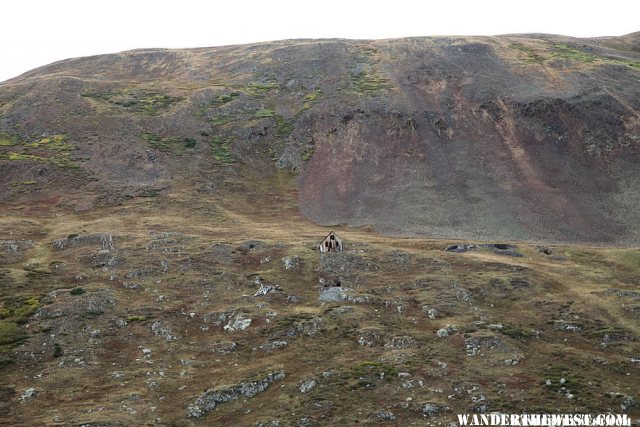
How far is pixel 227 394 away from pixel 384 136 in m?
82.1

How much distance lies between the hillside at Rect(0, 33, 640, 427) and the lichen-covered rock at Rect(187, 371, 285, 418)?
0.19 metres

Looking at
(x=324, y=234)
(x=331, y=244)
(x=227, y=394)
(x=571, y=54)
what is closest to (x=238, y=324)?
(x=227, y=394)

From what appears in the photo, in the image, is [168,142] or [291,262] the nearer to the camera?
[291,262]

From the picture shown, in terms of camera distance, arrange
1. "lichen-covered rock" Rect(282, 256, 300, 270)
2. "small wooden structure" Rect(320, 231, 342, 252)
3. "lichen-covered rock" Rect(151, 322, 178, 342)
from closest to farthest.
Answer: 1. "lichen-covered rock" Rect(151, 322, 178, 342)
2. "lichen-covered rock" Rect(282, 256, 300, 270)
3. "small wooden structure" Rect(320, 231, 342, 252)

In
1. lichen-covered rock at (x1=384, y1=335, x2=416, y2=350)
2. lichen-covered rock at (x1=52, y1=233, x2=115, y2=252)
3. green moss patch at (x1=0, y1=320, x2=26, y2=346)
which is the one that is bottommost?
lichen-covered rock at (x1=384, y1=335, x2=416, y2=350)

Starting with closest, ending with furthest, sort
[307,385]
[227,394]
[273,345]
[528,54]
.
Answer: [227,394]
[307,385]
[273,345]
[528,54]

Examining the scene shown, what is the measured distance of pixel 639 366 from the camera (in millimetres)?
46188

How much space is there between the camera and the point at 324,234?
3391 inches

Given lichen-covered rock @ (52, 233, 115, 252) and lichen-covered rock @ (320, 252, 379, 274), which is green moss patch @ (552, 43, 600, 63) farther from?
lichen-covered rock @ (52, 233, 115, 252)

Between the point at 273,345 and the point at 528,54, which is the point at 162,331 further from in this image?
the point at 528,54

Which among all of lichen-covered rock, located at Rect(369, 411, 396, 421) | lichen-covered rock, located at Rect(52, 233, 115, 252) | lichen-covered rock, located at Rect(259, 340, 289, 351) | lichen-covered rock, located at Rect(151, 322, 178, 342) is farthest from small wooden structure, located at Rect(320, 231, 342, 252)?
lichen-covered rock, located at Rect(369, 411, 396, 421)

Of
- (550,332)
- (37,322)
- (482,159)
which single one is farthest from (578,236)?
(37,322)

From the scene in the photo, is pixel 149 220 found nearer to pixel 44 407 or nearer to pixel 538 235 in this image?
pixel 44 407

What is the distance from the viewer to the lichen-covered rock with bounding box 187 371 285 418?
43469 millimetres
